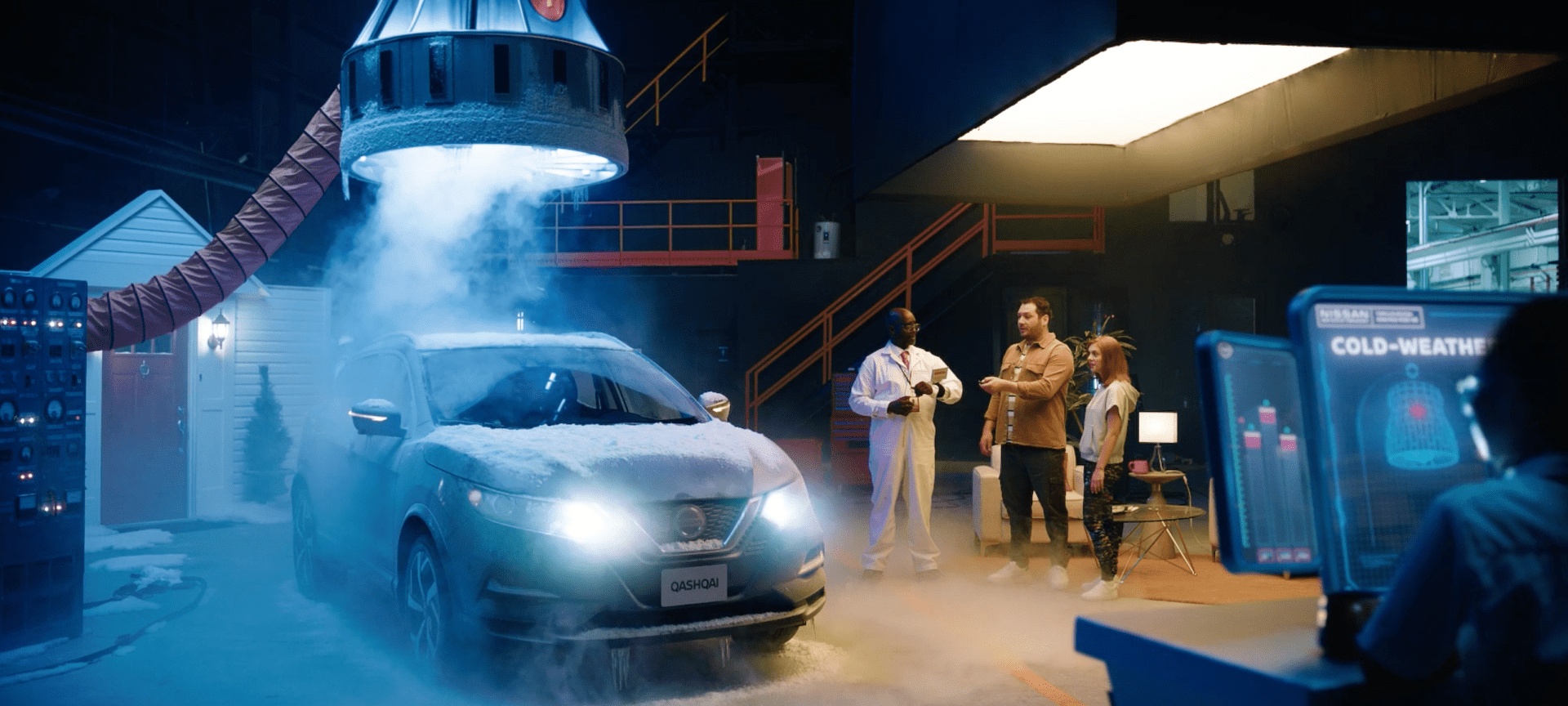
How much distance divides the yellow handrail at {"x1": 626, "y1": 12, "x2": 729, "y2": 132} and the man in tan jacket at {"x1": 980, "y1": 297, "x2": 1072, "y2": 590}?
14.1m

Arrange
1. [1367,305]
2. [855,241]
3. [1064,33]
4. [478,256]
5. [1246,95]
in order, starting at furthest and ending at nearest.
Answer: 1. [855,241]
2. [478,256]
3. [1246,95]
4. [1064,33]
5. [1367,305]

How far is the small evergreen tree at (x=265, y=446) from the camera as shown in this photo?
13.4 m

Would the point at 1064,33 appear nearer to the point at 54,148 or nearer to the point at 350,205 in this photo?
the point at 54,148

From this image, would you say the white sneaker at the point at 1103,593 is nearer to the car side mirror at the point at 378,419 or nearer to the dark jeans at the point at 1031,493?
the dark jeans at the point at 1031,493

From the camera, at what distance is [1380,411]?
182cm

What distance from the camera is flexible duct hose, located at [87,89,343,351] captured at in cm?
636

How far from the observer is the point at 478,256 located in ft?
57.4

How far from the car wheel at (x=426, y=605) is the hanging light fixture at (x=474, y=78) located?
2.38 m

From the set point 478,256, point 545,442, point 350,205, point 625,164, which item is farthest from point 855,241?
point 625,164

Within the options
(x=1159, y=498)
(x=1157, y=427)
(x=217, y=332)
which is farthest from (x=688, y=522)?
(x=217, y=332)

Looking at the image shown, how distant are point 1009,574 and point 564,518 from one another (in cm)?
397

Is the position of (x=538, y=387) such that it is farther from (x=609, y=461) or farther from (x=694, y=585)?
(x=694, y=585)

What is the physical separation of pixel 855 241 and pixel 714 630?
1461 centimetres

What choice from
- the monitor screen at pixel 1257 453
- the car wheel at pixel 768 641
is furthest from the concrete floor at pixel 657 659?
the monitor screen at pixel 1257 453
